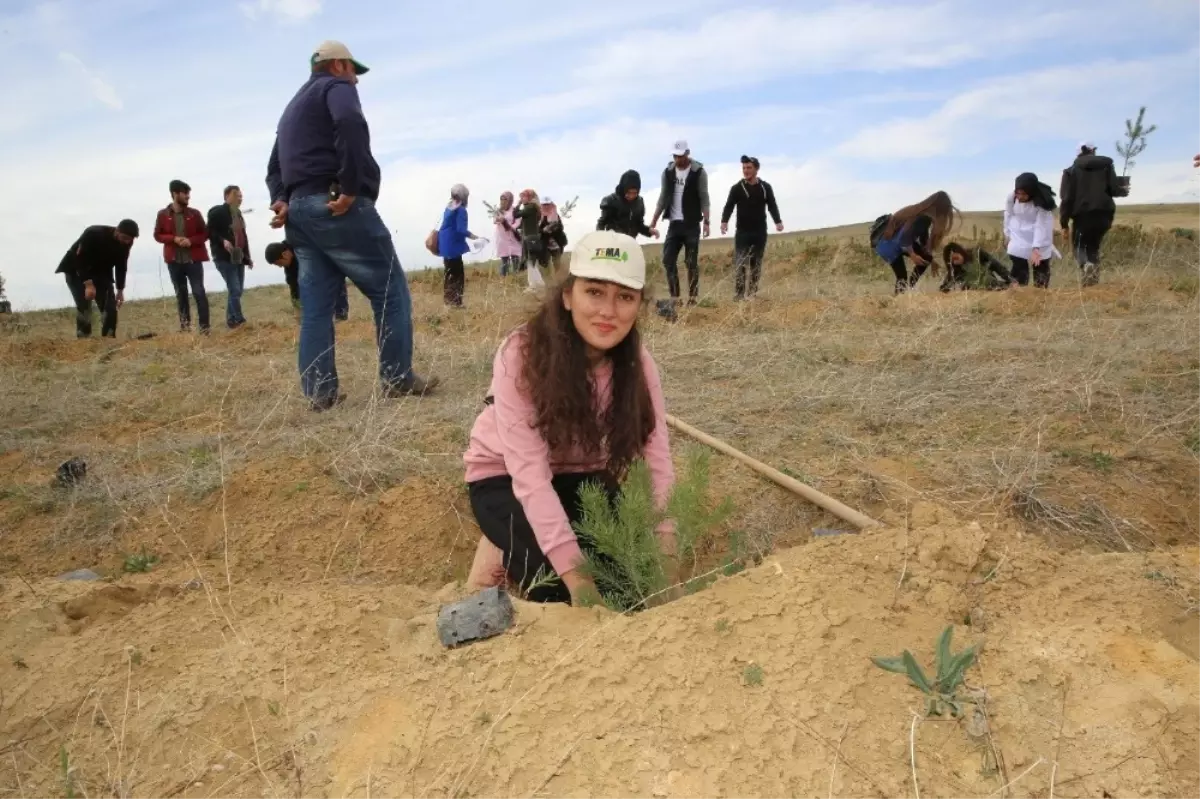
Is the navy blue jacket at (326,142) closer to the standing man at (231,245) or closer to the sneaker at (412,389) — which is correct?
the sneaker at (412,389)

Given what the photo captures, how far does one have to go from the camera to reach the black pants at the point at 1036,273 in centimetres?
844

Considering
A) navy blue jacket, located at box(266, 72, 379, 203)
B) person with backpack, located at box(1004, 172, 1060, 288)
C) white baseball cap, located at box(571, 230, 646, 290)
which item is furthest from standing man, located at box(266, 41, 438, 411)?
person with backpack, located at box(1004, 172, 1060, 288)

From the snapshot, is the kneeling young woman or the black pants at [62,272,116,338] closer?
the kneeling young woman

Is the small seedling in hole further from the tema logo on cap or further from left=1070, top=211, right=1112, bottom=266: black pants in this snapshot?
left=1070, top=211, right=1112, bottom=266: black pants

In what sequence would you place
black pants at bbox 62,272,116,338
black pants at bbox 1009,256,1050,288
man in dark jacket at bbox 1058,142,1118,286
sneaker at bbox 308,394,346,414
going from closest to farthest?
sneaker at bbox 308,394,346,414, man in dark jacket at bbox 1058,142,1118,286, black pants at bbox 1009,256,1050,288, black pants at bbox 62,272,116,338

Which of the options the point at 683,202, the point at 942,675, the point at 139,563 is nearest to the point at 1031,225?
the point at 683,202

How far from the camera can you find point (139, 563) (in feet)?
10.6

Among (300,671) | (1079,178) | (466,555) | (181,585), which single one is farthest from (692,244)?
(300,671)

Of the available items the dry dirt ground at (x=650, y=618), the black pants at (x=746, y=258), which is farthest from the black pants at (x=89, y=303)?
the black pants at (x=746, y=258)

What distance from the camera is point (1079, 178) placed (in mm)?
8195

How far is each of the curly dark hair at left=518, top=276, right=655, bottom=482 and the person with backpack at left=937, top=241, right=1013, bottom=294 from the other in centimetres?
731

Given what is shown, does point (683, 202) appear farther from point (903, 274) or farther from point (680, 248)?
point (903, 274)

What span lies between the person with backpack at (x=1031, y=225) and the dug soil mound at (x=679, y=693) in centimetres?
657

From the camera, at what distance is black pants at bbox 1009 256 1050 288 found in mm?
8438
